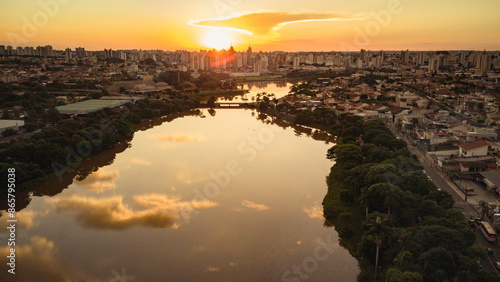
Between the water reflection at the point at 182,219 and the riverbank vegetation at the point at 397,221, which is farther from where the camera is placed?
the water reflection at the point at 182,219

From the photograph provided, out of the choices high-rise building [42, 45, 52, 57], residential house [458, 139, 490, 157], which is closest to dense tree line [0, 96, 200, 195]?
residential house [458, 139, 490, 157]

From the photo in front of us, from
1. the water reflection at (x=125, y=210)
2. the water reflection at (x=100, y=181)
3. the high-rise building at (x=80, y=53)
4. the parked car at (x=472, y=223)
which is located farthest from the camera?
the high-rise building at (x=80, y=53)

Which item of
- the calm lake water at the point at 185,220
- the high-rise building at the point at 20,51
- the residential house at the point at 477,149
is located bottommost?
the calm lake water at the point at 185,220

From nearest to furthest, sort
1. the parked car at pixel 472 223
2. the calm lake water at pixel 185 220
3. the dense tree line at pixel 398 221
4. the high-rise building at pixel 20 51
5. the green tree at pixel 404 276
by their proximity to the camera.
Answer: the green tree at pixel 404 276, the dense tree line at pixel 398 221, the calm lake water at pixel 185 220, the parked car at pixel 472 223, the high-rise building at pixel 20 51

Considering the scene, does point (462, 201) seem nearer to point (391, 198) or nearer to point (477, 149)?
point (391, 198)

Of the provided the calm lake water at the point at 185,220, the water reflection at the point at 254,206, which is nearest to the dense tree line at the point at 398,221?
the calm lake water at the point at 185,220

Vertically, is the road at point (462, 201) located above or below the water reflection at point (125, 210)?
above

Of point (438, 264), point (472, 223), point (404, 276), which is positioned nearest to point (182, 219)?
point (404, 276)

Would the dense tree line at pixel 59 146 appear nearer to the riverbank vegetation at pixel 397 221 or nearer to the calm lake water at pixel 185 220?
the calm lake water at pixel 185 220
